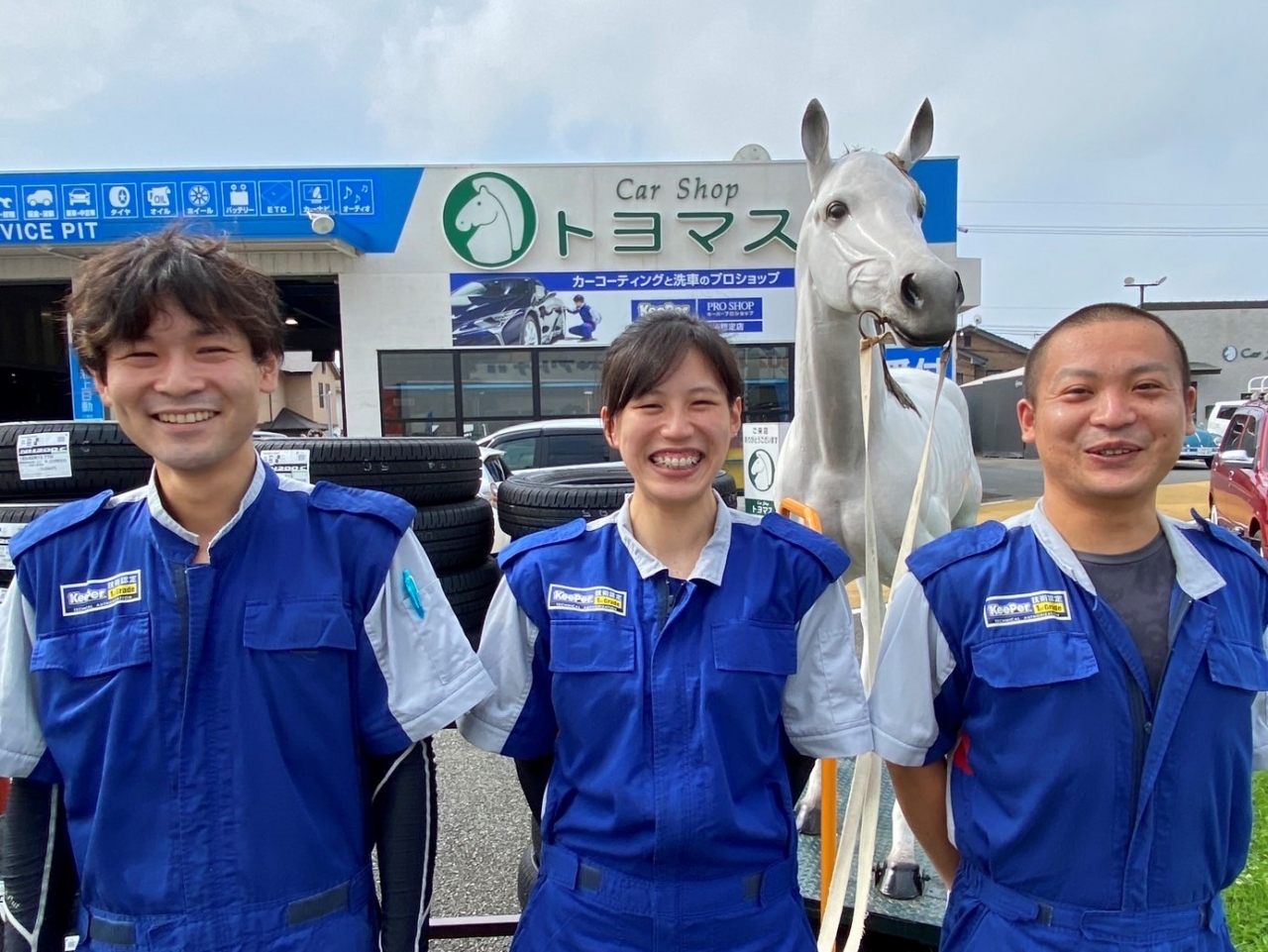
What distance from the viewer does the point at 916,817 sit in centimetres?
167

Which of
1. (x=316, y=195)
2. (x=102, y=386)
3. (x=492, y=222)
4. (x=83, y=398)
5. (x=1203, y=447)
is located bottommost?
(x=1203, y=447)

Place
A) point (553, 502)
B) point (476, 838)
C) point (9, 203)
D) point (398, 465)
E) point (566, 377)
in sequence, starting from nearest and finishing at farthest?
point (553, 502), point (398, 465), point (476, 838), point (9, 203), point (566, 377)

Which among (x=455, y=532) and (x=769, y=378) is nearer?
(x=455, y=532)

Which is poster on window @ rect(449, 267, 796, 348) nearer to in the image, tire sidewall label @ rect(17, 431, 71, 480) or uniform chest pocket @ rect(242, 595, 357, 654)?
tire sidewall label @ rect(17, 431, 71, 480)

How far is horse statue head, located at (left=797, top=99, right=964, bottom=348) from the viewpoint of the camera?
2297 mm

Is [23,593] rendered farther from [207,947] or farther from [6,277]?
[6,277]

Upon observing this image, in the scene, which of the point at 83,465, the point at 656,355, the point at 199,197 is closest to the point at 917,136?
the point at 656,355

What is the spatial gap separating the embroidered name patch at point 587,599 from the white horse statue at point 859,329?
1.00 m

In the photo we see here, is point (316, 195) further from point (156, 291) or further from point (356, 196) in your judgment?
point (156, 291)

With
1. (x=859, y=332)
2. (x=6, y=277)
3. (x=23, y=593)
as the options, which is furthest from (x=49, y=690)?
(x=6, y=277)

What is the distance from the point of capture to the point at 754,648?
1.46 meters

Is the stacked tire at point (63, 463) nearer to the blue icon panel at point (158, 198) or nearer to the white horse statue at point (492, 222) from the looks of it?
the white horse statue at point (492, 222)

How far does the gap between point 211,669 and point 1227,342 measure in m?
49.0

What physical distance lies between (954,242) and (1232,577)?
11.6 m
